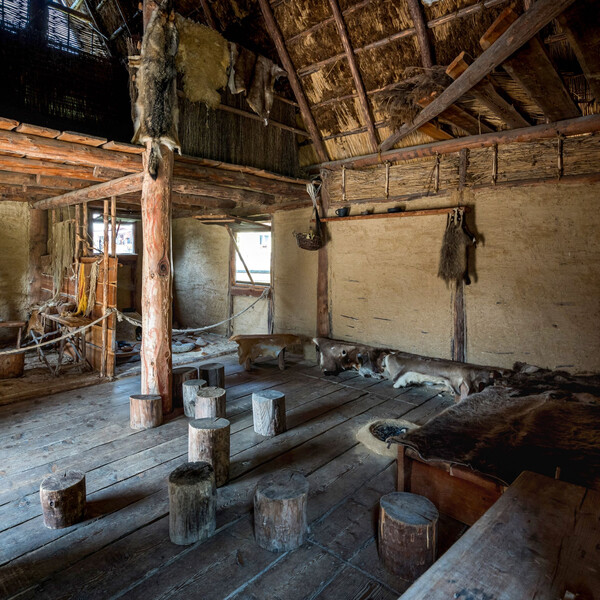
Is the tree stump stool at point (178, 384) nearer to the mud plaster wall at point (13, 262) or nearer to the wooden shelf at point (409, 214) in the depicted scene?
the wooden shelf at point (409, 214)

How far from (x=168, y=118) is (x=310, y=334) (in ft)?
13.8

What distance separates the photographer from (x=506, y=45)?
3117 mm

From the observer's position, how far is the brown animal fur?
2.54 m

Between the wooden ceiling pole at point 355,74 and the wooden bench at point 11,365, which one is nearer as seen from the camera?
the wooden ceiling pole at point 355,74

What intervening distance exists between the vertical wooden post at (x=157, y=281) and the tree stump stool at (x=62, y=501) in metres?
1.85

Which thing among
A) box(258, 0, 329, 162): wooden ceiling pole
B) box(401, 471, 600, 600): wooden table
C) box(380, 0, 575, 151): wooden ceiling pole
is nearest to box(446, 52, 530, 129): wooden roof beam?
box(380, 0, 575, 151): wooden ceiling pole

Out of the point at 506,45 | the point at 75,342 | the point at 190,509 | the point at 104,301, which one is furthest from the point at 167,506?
the point at 75,342

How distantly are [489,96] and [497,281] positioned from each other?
2170 millimetres

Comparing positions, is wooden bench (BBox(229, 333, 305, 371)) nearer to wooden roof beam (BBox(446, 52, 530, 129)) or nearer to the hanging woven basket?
the hanging woven basket

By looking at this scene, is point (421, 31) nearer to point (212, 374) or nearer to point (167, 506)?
point (212, 374)

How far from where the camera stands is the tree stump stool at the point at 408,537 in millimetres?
2193

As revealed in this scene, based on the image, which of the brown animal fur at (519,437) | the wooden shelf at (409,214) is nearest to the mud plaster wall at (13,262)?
the wooden shelf at (409,214)

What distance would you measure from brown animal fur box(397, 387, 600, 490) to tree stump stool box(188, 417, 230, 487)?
4.60 ft

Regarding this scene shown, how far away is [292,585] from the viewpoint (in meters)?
2.20
